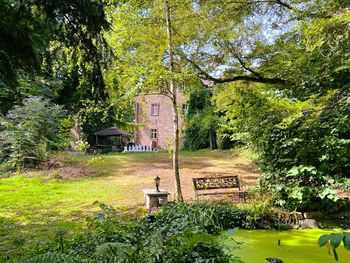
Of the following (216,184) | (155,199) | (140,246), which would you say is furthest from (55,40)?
(216,184)

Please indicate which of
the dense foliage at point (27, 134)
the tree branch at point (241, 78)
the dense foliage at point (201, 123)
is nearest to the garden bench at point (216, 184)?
the tree branch at point (241, 78)

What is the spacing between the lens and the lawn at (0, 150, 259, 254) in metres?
6.28

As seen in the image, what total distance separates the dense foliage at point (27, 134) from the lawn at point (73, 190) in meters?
1.03

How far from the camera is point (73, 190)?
32.8 feet

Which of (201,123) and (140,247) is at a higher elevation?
(201,123)

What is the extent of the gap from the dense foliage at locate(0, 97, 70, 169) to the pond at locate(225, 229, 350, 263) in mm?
9486

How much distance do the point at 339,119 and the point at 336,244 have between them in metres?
6.44

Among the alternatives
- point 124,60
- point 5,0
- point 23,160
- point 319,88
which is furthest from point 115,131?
point 5,0

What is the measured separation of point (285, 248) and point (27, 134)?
11334mm

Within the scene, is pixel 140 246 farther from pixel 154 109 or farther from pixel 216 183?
pixel 154 109

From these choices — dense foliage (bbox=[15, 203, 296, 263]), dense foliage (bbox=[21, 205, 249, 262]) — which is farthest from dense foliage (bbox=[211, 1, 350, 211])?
dense foliage (bbox=[21, 205, 249, 262])

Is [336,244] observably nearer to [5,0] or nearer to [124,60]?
[5,0]

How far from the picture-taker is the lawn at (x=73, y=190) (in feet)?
20.6

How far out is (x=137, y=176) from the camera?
1247 cm
